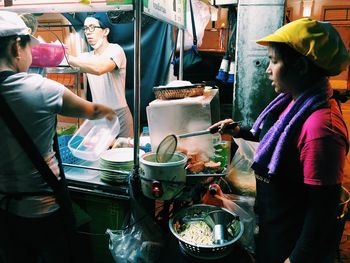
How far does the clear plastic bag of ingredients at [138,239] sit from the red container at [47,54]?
3.97 ft

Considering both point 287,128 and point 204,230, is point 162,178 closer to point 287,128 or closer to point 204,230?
point 204,230

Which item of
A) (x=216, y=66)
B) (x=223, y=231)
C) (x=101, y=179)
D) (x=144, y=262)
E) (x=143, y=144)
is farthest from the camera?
(x=216, y=66)

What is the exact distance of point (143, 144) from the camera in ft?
9.63

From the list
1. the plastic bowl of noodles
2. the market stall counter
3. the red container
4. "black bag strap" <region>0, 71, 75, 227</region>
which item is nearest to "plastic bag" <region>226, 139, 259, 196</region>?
the plastic bowl of noodles

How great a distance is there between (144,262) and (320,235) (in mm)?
1358

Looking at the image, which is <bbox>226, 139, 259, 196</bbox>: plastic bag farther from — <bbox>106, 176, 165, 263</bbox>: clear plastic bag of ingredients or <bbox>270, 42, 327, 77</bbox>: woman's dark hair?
<bbox>270, 42, 327, 77</bbox>: woman's dark hair

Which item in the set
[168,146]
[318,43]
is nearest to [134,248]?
[168,146]

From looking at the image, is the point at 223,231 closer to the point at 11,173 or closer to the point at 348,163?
the point at 11,173

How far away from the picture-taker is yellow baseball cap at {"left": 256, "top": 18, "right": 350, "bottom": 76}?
1391 mm

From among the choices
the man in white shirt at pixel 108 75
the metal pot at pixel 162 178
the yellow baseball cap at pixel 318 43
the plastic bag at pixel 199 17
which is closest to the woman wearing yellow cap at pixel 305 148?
the yellow baseball cap at pixel 318 43

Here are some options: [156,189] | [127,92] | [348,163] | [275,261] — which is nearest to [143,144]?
[156,189]

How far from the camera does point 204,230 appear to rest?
215 cm

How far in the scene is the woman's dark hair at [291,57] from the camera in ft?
4.81

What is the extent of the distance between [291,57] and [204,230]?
1340 mm
